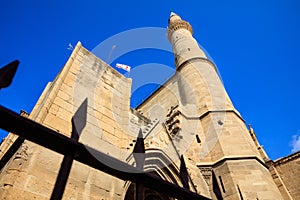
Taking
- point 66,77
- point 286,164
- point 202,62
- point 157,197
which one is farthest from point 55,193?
point 202,62

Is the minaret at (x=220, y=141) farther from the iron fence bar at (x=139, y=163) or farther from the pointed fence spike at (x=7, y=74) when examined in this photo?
the pointed fence spike at (x=7, y=74)

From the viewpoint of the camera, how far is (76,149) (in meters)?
1.62

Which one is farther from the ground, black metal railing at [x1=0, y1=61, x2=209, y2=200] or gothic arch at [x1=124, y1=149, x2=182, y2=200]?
gothic arch at [x1=124, y1=149, x2=182, y2=200]

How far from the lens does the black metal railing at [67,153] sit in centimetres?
137

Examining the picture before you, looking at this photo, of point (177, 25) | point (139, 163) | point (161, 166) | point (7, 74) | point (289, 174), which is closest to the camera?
point (7, 74)

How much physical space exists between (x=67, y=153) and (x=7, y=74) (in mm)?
695

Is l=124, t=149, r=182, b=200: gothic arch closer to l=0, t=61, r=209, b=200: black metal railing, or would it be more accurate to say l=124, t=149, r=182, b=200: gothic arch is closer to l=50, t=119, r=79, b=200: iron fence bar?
l=0, t=61, r=209, b=200: black metal railing

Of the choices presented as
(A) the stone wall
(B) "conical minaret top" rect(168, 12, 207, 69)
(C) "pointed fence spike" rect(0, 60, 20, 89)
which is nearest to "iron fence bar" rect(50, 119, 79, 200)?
(C) "pointed fence spike" rect(0, 60, 20, 89)

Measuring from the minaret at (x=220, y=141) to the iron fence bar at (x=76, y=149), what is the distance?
5855 mm

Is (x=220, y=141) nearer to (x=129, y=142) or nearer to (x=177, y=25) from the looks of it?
(x=129, y=142)

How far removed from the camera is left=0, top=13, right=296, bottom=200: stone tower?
3359 mm

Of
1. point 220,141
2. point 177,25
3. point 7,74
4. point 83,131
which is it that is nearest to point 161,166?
point 220,141

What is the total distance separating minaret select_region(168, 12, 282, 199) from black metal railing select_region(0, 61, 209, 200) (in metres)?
5.92

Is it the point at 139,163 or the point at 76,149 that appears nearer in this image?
the point at 76,149
